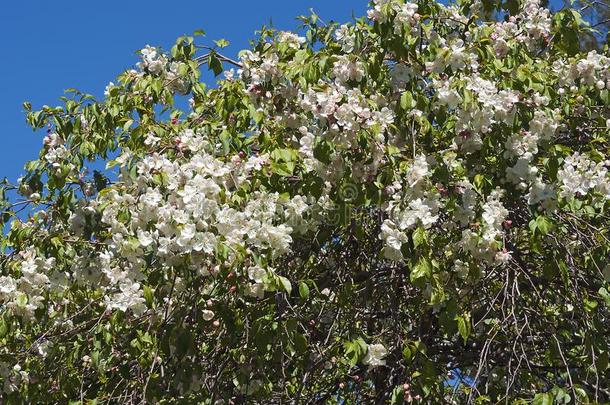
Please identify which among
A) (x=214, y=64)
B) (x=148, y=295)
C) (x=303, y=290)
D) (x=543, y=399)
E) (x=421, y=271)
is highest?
(x=214, y=64)

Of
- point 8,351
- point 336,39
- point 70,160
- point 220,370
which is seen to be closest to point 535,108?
point 336,39

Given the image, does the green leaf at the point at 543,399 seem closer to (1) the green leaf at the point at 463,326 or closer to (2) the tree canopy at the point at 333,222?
(2) the tree canopy at the point at 333,222

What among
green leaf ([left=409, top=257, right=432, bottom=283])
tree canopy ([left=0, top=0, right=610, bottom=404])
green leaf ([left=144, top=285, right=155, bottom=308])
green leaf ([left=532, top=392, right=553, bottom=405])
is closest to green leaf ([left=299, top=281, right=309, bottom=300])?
tree canopy ([left=0, top=0, right=610, bottom=404])

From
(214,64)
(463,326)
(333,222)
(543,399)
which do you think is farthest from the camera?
(214,64)

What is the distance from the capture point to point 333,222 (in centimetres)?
376

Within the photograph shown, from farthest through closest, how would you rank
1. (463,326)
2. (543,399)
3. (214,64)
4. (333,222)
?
(214,64), (333,222), (463,326), (543,399)

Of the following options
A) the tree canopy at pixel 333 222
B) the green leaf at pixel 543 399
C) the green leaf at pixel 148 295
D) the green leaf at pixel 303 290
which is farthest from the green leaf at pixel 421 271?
the green leaf at pixel 148 295

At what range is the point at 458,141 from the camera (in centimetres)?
373

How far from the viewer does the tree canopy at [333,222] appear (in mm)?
3520

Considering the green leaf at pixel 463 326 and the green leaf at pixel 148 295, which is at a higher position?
the green leaf at pixel 148 295

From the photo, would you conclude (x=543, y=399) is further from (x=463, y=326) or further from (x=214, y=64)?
(x=214, y=64)

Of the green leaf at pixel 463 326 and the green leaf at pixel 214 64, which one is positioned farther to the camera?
the green leaf at pixel 214 64

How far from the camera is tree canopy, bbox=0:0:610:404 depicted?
352cm

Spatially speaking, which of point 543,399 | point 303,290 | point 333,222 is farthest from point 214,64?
point 543,399
